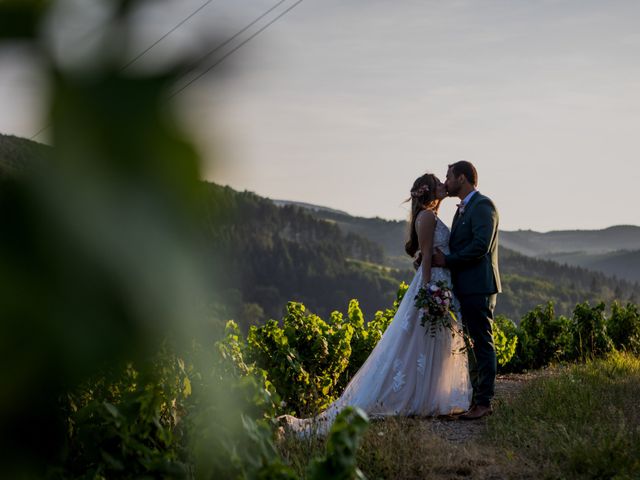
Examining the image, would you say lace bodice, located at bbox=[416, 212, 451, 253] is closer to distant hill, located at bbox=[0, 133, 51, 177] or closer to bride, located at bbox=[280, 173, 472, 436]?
bride, located at bbox=[280, 173, 472, 436]

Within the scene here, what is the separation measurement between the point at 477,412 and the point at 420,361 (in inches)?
30.3

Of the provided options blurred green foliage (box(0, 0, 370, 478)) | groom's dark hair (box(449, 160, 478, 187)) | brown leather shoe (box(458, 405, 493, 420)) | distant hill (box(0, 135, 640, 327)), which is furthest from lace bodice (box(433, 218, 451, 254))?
distant hill (box(0, 135, 640, 327))

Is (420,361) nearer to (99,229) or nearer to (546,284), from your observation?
(99,229)

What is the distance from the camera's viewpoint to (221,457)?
2260 mm

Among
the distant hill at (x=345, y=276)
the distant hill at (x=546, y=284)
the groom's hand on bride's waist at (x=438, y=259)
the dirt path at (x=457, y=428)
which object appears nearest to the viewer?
the dirt path at (x=457, y=428)

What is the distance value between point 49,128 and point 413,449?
4832 millimetres

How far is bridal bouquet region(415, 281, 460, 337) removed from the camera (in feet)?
22.8

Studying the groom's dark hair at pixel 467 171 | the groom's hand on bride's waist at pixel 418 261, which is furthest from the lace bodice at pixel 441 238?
the groom's dark hair at pixel 467 171

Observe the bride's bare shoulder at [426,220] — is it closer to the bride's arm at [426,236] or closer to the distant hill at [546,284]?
the bride's arm at [426,236]

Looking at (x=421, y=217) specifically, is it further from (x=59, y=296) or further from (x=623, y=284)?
(x=623, y=284)

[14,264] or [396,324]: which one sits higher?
[14,264]

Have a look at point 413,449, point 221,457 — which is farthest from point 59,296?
point 413,449

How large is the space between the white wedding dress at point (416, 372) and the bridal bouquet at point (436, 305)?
0.48 feet

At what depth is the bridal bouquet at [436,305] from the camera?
274 inches
